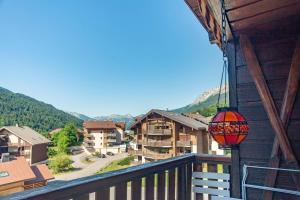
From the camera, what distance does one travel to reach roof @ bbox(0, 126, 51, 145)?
20.0 metres

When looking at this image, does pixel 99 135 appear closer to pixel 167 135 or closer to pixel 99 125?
pixel 99 125

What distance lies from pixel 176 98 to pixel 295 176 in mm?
26209

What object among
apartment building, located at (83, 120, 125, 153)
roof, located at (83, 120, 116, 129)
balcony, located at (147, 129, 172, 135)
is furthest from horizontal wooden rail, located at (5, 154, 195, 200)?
roof, located at (83, 120, 116, 129)

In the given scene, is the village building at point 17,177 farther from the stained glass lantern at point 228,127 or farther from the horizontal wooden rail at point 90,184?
the stained glass lantern at point 228,127

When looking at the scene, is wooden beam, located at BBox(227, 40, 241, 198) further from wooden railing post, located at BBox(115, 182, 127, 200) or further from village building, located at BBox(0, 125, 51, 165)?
village building, located at BBox(0, 125, 51, 165)

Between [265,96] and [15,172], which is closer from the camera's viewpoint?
[265,96]

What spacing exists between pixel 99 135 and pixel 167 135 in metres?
17.0

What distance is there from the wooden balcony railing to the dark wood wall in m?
0.29

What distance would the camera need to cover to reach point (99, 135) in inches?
1178

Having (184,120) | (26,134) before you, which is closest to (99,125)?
(26,134)

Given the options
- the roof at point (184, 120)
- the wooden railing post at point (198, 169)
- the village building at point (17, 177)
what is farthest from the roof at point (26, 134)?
the wooden railing post at point (198, 169)

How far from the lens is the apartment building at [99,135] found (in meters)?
29.6

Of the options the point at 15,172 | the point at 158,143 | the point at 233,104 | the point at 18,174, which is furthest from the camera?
the point at 158,143

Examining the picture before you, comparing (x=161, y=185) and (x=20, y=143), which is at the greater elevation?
(x=161, y=185)
